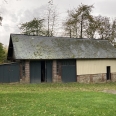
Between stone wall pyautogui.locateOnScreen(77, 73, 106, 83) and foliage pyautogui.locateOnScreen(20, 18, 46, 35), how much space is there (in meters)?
18.5

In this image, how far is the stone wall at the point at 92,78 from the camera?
3012 centimetres

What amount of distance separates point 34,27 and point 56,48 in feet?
56.9

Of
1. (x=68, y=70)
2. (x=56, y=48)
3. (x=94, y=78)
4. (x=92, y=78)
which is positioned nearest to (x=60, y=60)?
(x=68, y=70)

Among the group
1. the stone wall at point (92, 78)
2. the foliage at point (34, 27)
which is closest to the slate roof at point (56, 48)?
the stone wall at point (92, 78)

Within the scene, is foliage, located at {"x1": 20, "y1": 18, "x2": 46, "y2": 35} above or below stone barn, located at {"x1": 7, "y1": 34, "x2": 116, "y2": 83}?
above

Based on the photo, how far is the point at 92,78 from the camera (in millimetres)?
31141

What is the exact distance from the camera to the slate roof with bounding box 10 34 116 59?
27842mm

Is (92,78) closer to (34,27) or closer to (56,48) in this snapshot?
(56,48)

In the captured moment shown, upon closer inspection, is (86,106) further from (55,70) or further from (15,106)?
(55,70)

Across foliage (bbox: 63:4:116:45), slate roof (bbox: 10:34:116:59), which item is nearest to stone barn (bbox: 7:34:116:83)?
slate roof (bbox: 10:34:116:59)

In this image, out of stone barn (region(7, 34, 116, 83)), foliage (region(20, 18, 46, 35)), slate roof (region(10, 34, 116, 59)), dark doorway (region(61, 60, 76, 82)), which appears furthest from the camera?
foliage (region(20, 18, 46, 35))

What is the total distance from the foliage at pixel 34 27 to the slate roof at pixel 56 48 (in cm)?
1433

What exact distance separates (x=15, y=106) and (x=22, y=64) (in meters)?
16.1

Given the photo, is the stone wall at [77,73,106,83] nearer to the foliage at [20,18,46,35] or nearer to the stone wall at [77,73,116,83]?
the stone wall at [77,73,116,83]
